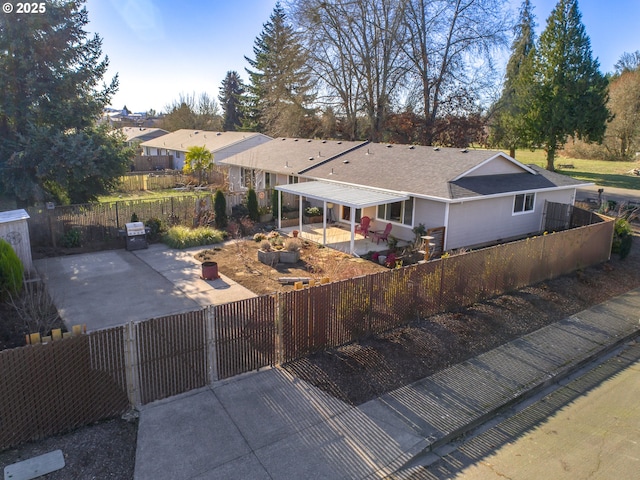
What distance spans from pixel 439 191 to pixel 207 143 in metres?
27.9

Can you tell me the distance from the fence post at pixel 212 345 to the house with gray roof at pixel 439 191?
860cm

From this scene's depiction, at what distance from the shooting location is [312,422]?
273 inches

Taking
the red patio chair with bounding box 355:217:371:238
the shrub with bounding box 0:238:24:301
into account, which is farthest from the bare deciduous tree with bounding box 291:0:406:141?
the shrub with bounding box 0:238:24:301

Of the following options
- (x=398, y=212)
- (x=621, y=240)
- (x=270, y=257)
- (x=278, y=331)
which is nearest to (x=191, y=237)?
(x=270, y=257)

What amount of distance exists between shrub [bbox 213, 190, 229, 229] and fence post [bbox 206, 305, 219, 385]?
12.1 metres

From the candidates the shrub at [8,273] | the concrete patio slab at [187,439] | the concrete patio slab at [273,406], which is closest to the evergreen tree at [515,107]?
the concrete patio slab at [273,406]

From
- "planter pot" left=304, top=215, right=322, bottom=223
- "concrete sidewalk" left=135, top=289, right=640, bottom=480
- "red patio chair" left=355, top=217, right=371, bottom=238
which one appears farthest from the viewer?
"planter pot" left=304, top=215, right=322, bottom=223

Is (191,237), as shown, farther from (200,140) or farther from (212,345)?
(200,140)

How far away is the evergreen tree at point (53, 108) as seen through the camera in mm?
16984

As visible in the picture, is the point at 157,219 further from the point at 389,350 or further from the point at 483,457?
the point at 483,457

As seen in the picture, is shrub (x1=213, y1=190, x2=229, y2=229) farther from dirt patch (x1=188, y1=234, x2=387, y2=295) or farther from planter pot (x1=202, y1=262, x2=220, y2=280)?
planter pot (x1=202, y1=262, x2=220, y2=280)

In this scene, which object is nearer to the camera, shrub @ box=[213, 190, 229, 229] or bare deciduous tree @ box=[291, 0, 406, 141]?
shrub @ box=[213, 190, 229, 229]

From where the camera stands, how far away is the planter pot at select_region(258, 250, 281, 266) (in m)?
15.0

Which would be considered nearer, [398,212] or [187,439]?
[187,439]
